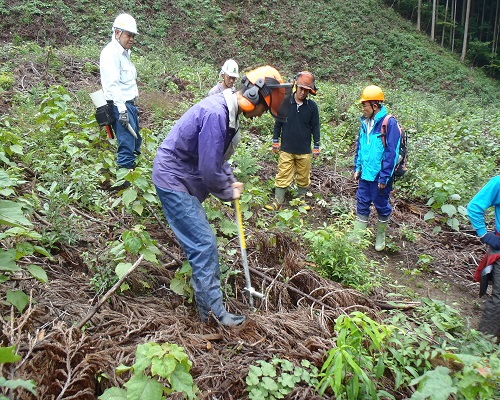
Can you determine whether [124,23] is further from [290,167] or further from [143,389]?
[143,389]

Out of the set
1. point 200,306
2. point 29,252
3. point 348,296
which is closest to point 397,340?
point 348,296

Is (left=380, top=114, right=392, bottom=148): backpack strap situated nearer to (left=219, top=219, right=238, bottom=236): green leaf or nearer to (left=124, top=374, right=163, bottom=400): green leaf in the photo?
(left=219, top=219, right=238, bottom=236): green leaf

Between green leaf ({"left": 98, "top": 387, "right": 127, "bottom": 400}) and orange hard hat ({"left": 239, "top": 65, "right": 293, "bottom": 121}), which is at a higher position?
orange hard hat ({"left": 239, "top": 65, "right": 293, "bottom": 121})

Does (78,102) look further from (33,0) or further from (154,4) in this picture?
(154,4)

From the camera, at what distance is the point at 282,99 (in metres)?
3.20

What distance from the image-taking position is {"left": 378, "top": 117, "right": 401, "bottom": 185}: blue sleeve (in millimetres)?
5020

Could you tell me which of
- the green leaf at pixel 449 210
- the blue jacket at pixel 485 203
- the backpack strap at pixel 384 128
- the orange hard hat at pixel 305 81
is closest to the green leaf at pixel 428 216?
the green leaf at pixel 449 210

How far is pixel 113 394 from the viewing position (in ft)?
7.23

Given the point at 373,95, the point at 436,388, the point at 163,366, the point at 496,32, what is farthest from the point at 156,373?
the point at 496,32

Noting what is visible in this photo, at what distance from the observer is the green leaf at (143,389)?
2.10m

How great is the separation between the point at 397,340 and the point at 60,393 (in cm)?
218

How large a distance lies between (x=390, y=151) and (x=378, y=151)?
0.15m

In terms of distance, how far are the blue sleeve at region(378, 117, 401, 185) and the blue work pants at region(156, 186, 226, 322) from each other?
2.80m

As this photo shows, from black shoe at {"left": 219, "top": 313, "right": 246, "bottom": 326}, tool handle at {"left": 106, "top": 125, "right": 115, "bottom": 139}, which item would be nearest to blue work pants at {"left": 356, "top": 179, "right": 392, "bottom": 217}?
black shoe at {"left": 219, "top": 313, "right": 246, "bottom": 326}
